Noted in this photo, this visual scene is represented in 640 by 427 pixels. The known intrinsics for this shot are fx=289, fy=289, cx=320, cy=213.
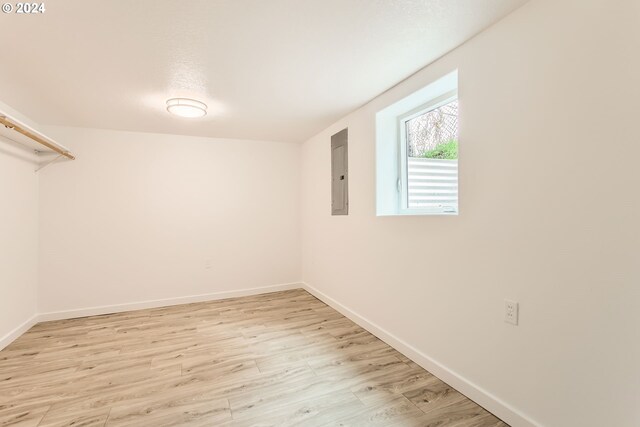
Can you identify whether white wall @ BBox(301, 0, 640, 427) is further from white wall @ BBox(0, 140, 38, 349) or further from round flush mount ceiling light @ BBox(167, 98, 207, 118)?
white wall @ BBox(0, 140, 38, 349)

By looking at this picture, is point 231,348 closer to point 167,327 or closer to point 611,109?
point 167,327

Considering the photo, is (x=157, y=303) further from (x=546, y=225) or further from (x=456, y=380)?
(x=546, y=225)

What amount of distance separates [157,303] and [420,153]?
3.48 metres

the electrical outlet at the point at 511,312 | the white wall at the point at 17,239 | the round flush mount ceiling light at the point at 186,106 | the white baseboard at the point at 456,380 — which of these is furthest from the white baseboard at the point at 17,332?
the electrical outlet at the point at 511,312

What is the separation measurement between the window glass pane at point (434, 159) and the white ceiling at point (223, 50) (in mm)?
424

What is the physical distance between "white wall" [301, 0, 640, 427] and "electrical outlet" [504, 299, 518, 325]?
0.10 feet

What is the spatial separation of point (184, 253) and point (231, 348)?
175 cm

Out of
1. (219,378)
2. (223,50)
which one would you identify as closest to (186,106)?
(223,50)

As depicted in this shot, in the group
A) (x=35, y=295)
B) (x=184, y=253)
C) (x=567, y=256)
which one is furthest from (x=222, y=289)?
(x=567, y=256)

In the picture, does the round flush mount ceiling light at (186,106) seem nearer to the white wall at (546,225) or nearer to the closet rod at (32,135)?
the closet rod at (32,135)

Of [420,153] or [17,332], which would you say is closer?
[420,153]

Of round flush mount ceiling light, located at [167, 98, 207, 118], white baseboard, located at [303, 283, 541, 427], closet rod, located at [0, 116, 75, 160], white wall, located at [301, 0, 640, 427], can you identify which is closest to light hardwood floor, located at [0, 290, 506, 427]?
white baseboard, located at [303, 283, 541, 427]

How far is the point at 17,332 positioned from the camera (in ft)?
8.89

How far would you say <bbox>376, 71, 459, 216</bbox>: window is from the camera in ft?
7.07
